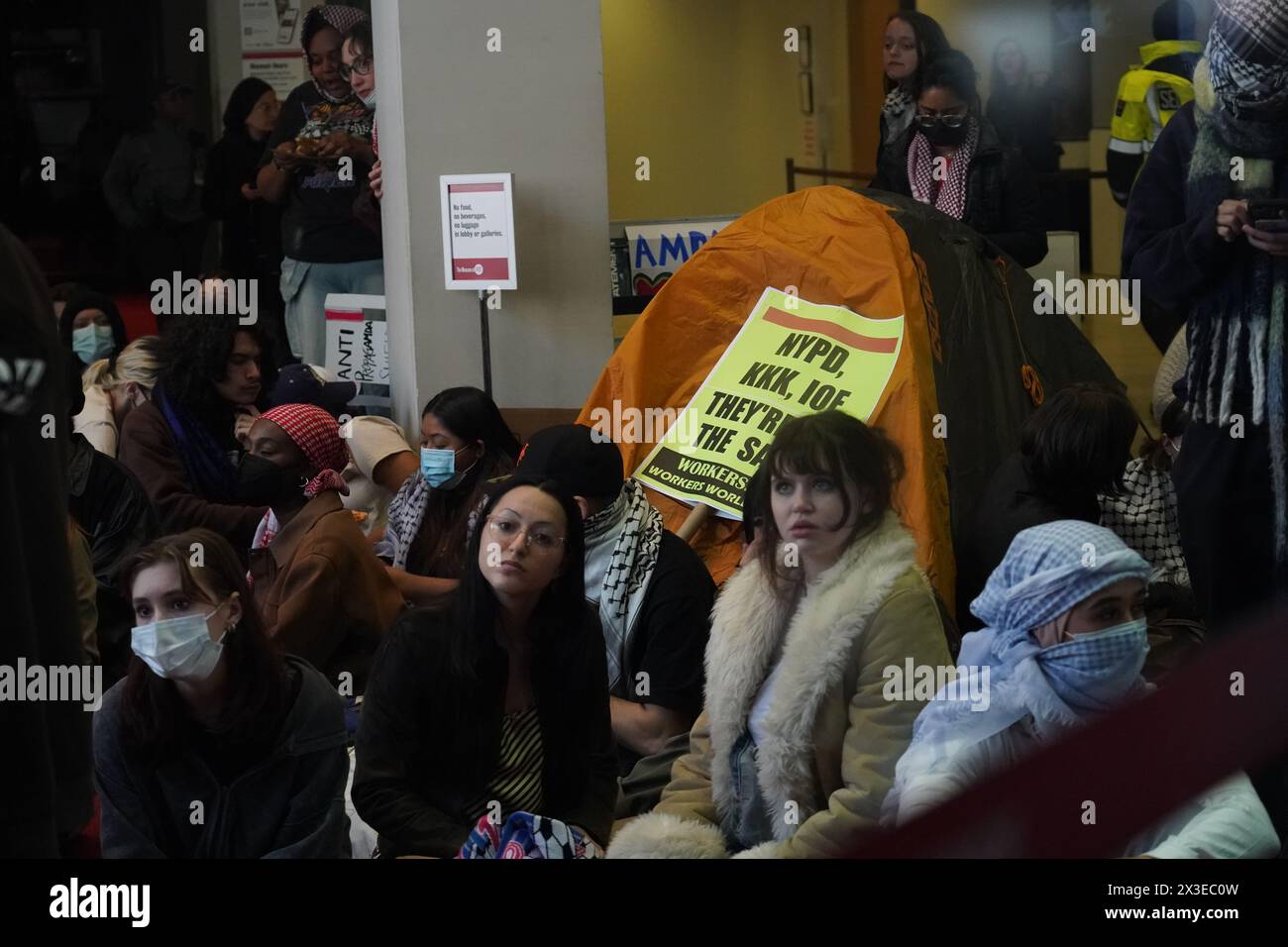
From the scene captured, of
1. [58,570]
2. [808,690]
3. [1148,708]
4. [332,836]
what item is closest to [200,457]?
[332,836]

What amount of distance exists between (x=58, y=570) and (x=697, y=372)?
11.4 feet

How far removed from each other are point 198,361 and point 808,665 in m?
2.98

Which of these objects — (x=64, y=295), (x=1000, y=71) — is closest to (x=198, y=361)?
(x=64, y=295)

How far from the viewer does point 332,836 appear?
10.8ft

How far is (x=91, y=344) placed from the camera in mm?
6473

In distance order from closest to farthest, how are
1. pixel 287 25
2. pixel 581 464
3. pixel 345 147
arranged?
1. pixel 581 464
2. pixel 345 147
3. pixel 287 25

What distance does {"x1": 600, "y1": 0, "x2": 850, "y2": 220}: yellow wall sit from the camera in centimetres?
938

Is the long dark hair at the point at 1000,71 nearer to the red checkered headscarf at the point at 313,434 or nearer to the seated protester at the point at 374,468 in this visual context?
the seated protester at the point at 374,468

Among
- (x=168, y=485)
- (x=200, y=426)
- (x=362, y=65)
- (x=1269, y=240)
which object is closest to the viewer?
(x=1269, y=240)

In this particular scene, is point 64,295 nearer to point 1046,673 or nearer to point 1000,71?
point 1046,673

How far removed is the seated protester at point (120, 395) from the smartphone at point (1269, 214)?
3.53m

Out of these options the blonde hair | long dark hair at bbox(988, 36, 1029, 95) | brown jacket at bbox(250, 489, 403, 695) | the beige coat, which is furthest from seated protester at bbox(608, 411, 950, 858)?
long dark hair at bbox(988, 36, 1029, 95)

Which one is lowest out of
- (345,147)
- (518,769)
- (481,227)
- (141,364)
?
(518,769)
